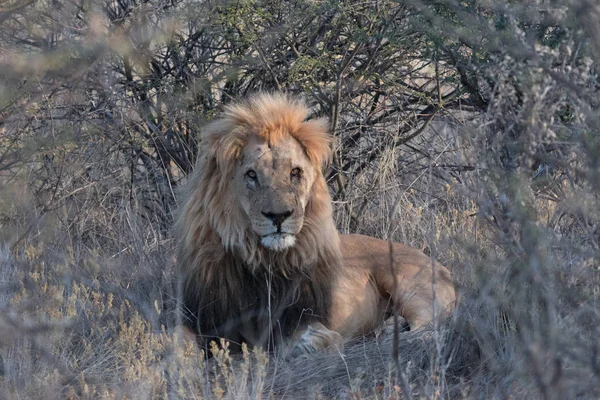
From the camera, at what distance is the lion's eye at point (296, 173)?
185 inches

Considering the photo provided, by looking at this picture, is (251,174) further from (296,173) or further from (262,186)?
(296,173)

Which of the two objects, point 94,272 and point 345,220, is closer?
point 94,272

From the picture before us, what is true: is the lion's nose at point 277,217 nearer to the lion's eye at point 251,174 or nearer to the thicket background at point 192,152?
the lion's eye at point 251,174

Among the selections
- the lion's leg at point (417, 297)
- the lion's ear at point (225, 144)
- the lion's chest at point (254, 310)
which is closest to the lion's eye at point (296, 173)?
the lion's ear at point (225, 144)

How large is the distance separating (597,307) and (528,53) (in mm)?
933

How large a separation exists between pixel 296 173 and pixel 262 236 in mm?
432

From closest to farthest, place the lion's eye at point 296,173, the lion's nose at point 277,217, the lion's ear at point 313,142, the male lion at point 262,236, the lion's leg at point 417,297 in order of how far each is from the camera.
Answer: the lion's nose at point 277,217 → the male lion at point 262,236 → the lion's eye at point 296,173 → the lion's ear at point 313,142 → the lion's leg at point 417,297

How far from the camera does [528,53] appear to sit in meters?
2.54

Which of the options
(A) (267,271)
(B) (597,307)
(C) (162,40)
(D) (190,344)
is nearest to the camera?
(B) (597,307)

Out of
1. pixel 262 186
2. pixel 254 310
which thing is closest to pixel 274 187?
pixel 262 186

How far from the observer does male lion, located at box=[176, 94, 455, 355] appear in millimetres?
4574

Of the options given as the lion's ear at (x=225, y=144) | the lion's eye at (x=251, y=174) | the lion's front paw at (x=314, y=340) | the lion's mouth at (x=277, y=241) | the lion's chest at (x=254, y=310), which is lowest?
the lion's front paw at (x=314, y=340)

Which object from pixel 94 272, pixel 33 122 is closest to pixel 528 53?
pixel 94 272

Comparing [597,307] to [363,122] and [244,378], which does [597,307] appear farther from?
[363,122]
